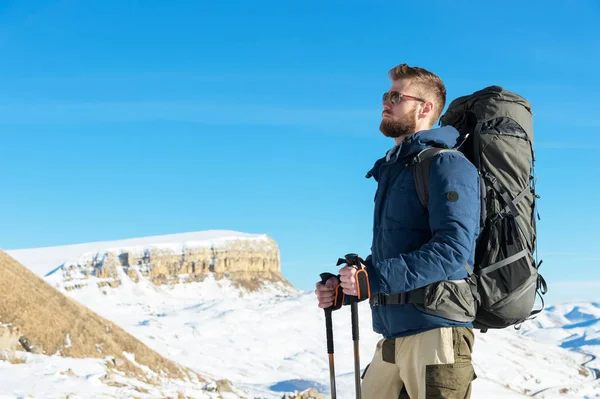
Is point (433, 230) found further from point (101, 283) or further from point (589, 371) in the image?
point (101, 283)

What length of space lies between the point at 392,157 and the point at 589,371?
7364cm

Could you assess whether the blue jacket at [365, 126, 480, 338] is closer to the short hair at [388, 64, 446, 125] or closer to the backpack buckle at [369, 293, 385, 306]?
the backpack buckle at [369, 293, 385, 306]

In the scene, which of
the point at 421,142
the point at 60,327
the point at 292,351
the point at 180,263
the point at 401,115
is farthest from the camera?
the point at 180,263

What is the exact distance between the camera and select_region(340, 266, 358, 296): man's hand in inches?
142

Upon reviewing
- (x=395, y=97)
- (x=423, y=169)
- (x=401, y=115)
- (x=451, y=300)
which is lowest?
(x=451, y=300)

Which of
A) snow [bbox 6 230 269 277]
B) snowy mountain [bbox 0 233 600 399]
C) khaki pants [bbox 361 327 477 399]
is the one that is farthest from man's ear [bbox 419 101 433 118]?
snow [bbox 6 230 269 277]

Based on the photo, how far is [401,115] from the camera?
13.7ft

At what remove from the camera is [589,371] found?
68.9 meters

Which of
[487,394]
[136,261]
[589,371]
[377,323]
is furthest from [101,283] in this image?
[377,323]

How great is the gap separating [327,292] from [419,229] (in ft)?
2.12

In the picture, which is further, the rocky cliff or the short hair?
the rocky cliff

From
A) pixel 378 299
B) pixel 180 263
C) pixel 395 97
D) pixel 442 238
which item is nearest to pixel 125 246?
pixel 180 263

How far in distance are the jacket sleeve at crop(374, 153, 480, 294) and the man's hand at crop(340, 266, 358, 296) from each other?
14 cm

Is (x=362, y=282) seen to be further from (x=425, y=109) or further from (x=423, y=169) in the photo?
(x=425, y=109)
